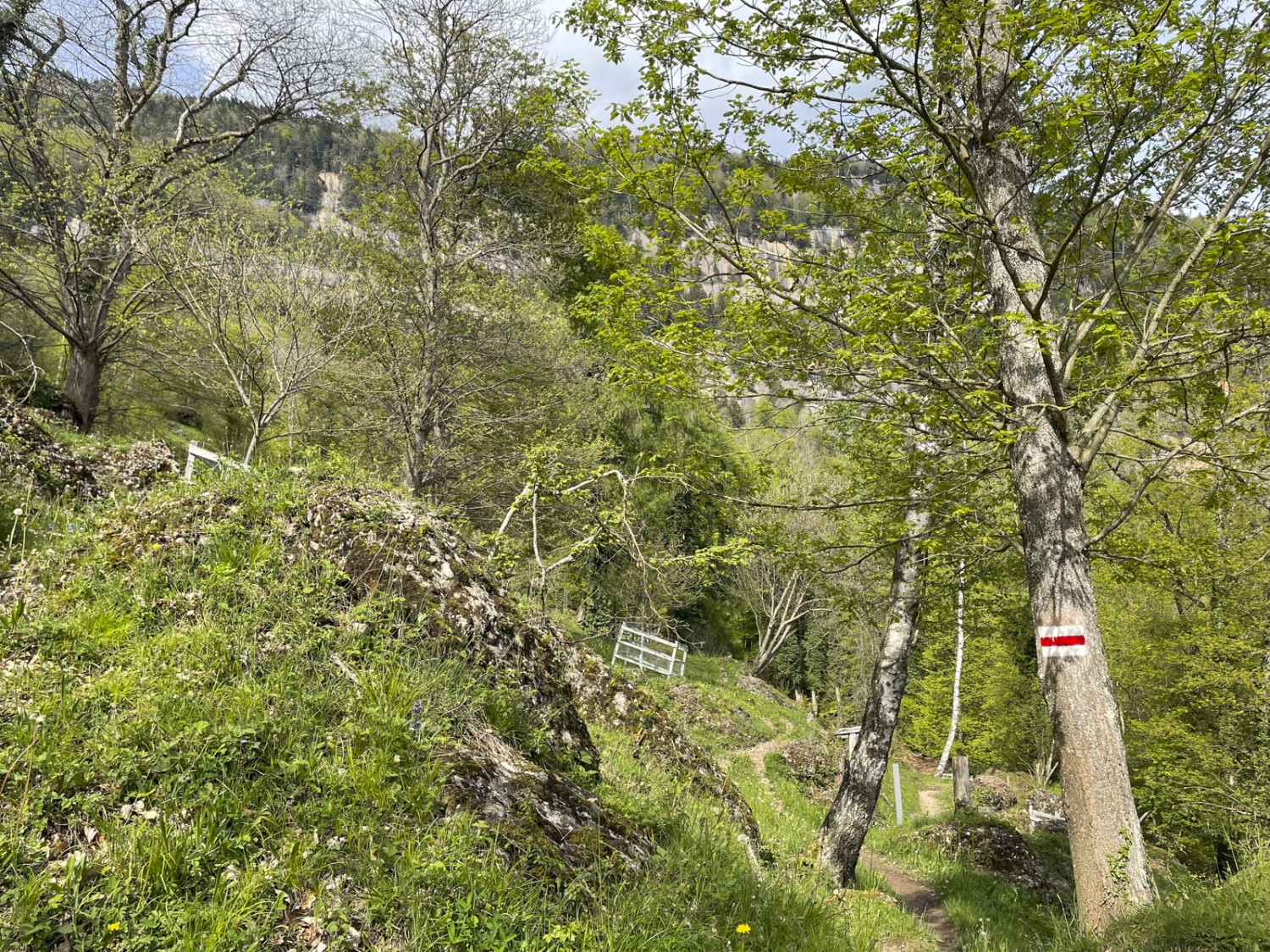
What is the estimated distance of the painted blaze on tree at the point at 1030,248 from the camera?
4035mm

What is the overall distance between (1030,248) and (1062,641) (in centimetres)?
301

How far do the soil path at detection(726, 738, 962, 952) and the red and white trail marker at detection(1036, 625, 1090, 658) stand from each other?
398 cm

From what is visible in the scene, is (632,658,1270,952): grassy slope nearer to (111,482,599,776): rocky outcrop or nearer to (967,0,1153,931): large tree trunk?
(967,0,1153,931): large tree trunk

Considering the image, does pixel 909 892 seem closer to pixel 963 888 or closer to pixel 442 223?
pixel 963 888

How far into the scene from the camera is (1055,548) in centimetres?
461

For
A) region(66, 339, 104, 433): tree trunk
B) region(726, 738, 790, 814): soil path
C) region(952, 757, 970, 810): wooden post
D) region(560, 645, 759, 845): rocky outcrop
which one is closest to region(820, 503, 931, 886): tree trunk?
region(560, 645, 759, 845): rocky outcrop

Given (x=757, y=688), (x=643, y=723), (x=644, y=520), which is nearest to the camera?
(x=643, y=723)

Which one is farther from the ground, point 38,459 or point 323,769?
point 38,459

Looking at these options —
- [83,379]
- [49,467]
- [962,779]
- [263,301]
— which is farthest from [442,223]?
[962,779]

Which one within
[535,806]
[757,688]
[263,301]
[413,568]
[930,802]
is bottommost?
[930,802]

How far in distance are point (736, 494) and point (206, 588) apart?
4.48 metres

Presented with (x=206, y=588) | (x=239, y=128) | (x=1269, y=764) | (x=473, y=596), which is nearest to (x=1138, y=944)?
(x=473, y=596)

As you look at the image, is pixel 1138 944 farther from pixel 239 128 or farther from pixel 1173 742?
pixel 239 128

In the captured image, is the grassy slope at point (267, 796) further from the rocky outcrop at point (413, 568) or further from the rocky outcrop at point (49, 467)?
the rocky outcrop at point (49, 467)
